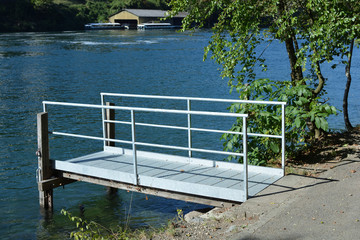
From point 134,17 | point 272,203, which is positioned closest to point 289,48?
point 272,203

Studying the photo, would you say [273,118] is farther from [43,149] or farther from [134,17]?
[134,17]

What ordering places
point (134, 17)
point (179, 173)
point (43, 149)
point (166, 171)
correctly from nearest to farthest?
point (179, 173) < point (166, 171) < point (43, 149) < point (134, 17)

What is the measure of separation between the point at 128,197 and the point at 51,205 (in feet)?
5.97

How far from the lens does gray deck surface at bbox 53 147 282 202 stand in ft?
23.5

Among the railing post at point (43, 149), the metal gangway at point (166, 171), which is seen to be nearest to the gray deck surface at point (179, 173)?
the metal gangway at point (166, 171)

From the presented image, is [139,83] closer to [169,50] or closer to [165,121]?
[165,121]

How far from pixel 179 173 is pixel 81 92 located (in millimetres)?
20224

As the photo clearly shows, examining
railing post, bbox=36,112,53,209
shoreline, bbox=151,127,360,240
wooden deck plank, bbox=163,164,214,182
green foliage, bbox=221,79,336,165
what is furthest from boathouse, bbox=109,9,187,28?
shoreline, bbox=151,127,360,240

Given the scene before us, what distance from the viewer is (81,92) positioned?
27.4 meters

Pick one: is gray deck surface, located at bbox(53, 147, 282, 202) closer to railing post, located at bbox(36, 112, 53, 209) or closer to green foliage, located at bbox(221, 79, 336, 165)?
railing post, located at bbox(36, 112, 53, 209)

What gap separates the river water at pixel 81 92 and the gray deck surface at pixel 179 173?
1.18m

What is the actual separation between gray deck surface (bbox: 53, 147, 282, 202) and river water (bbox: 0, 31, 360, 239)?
3.87 ft

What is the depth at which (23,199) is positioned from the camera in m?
11.4

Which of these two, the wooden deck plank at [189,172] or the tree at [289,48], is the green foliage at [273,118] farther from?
the wooden deck plank at [189,172]
